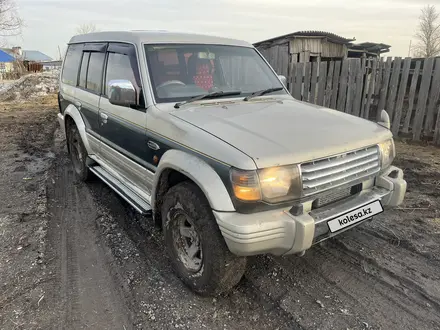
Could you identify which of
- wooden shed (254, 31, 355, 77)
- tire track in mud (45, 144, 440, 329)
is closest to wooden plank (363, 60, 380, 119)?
tire track in mud (45, 144, 440, 329)

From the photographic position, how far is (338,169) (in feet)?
8.95

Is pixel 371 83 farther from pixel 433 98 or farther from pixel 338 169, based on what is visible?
pixel 338 169

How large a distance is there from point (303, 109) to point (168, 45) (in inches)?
61.3

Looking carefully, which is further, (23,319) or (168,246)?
(168,246)

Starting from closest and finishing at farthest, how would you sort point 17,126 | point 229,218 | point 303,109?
point 229,218, point 303,109, point 17,126

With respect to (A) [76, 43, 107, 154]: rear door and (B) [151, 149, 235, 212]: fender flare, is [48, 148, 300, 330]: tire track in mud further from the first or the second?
(A) [76, 43, 107, 154]: rear door

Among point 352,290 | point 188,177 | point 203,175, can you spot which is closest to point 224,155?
point 203,175

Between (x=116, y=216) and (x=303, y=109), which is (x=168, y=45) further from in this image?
(x=116, y=216)

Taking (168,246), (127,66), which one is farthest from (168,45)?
(168,246)

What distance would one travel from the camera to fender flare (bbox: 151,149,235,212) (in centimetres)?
247

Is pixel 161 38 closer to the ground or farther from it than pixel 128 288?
farther from it

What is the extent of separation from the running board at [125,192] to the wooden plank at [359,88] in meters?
6.24

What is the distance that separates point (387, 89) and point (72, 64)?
Result: 6.55 m

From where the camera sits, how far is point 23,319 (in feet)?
8.80
